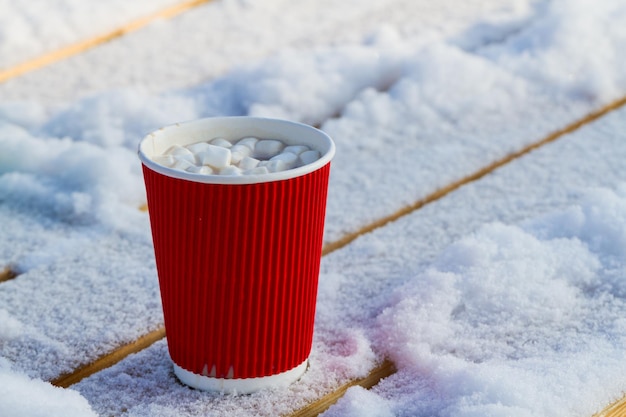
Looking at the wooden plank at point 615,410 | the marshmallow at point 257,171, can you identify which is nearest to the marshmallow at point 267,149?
the marshmallow at point 257,171

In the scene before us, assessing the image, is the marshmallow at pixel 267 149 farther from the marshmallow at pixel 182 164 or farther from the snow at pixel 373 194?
the snow at pixel 373 194

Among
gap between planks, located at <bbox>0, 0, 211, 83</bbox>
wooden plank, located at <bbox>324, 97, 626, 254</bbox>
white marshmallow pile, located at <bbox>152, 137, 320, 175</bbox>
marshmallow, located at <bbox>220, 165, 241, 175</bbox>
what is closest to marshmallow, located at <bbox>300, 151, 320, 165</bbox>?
white marshmallow pile, located at <bbox>152, 137, 320, 175</bbox>

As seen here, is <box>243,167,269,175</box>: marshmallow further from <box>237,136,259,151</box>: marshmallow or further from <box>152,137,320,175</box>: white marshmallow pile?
<box>237,136,259,151</box>: marshmallow

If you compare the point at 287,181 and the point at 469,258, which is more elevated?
the point at 287,181

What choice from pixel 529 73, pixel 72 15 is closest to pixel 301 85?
pixel 529 73

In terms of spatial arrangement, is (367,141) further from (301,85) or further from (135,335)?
(135,335)

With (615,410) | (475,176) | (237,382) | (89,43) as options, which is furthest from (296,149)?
(89,43)

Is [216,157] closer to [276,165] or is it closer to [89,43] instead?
[276,165]
